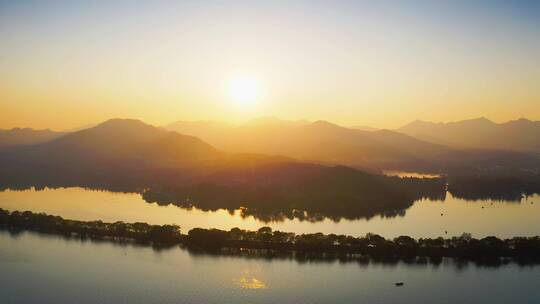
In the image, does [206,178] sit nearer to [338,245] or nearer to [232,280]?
[338,245]

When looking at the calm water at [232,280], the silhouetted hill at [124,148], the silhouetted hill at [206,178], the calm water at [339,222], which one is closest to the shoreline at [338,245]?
the calm water at [232,280]

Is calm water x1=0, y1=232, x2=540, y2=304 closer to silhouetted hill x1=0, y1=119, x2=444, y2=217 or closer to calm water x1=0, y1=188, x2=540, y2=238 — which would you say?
calm water x1=0, y1=188, x2=540, y2=238

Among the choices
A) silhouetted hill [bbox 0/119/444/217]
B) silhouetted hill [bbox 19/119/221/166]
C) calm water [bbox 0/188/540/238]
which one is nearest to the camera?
calm water [bbox 0/188/540/238]

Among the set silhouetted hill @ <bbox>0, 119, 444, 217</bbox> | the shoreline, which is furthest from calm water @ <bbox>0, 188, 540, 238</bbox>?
the shoreline

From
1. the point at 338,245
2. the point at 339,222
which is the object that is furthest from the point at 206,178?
the point at 338,245

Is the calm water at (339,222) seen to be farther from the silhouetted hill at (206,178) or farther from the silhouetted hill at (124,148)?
the silhouetted hill at (124,148)

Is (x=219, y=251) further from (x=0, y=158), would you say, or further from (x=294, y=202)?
(x=0, y=158)
